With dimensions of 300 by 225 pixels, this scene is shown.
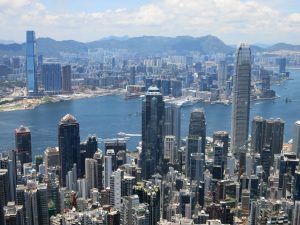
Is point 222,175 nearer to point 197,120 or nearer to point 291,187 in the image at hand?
point 291,187

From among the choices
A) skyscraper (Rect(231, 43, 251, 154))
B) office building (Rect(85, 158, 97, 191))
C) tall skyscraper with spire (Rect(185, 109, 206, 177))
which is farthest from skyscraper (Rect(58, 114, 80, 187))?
skyscraper (Rect(231, 43, 251, 154))

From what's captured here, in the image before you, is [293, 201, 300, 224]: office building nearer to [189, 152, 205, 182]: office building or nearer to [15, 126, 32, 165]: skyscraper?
[189, 152, 205, 182]: office building

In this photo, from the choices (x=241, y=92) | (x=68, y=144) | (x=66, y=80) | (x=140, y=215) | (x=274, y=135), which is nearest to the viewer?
(x=140, y=215)

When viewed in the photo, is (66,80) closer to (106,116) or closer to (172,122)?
(106,116)

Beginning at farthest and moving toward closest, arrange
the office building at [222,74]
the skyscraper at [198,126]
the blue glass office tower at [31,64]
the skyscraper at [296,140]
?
the office building at [222,74], the blue glass office tower at [31,64], the skyscraper at [198,126], the skyscraper at [296,140]

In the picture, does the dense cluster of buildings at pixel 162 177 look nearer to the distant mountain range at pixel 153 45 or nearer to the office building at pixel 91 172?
the office building at pixel 91 172

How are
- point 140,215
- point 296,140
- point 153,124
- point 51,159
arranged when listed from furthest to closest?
point 296,140 < point 153,124 < point 51,159 < point 140,215

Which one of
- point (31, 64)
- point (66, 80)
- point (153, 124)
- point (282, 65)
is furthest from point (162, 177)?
point (282, 65)

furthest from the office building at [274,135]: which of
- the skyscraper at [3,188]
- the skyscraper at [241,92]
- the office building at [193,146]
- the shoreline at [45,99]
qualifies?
the shoreline at [45,99]
